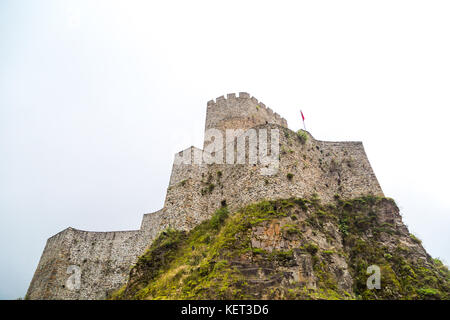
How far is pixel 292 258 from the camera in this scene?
13.0 m

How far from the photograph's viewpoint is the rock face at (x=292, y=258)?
12.2 metres

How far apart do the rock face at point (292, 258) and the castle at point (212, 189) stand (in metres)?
1.40

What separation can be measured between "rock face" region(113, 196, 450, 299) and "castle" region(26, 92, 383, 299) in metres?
1.40

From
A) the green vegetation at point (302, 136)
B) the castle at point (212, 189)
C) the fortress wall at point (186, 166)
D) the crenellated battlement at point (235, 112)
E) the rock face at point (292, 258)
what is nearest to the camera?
the rock face at point (292, 258)

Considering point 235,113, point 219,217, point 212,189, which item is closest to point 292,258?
point 219,217

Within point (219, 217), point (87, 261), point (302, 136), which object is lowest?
point (87, 261)

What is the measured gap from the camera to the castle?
60.7 ft

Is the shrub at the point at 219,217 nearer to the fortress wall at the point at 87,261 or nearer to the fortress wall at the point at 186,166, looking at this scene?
the fortress wall at the point at 186,166

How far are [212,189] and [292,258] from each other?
9.49m

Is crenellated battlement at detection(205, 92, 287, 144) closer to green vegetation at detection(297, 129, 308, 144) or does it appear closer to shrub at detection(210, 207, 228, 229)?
green vegetation at detection(297, 129, 308, 144)

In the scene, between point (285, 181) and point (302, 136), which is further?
point (302, 136)

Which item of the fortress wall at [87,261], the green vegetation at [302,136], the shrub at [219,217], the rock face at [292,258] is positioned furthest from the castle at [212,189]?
the rock face at [292,258]

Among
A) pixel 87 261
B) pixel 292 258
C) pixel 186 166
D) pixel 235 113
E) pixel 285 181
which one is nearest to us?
pixel 292 258

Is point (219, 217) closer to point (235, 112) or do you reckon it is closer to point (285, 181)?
point (285, 181)
